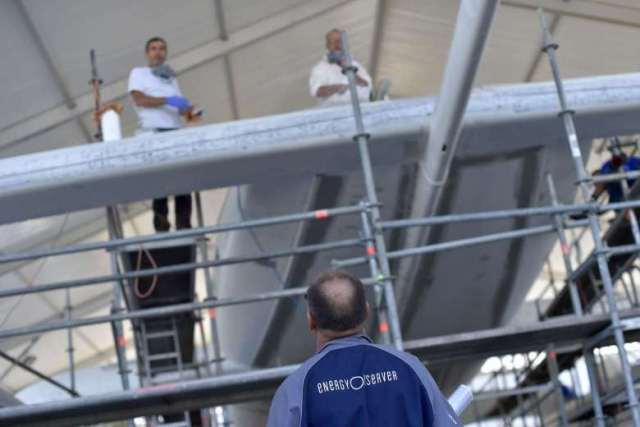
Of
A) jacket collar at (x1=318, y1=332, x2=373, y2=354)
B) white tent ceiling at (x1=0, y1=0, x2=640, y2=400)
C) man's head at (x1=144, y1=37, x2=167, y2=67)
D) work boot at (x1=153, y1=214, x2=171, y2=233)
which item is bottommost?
jacket collar at (x1=318, y1=332, x2=373, y2=354)

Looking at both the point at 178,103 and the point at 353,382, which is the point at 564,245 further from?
the point at 353,382

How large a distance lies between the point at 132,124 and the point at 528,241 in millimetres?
6394

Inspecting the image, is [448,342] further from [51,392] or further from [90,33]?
[51,392]

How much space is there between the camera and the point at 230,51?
11.8 metres

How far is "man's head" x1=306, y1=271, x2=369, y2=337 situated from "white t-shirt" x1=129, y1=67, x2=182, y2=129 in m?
5.31

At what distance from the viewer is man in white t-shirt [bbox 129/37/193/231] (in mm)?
7289

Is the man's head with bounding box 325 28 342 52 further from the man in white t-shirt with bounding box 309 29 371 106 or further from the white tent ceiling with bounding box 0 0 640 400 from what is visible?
the white tent ceiling with bounding box 0 0 640 400

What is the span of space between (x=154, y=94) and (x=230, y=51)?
14.6ft

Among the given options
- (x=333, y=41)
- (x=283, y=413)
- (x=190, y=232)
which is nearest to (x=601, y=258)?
(x=190, y=232)

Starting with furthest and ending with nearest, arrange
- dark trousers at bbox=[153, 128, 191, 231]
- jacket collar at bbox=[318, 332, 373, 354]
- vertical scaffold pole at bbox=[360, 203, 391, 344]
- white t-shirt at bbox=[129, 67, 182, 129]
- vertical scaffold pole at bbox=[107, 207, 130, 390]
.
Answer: white t-shirt at bbox=[129, 67, 182, 129]
dark trousers at bbox=[153, 128, 191, 231]
vertical scaffold pole at bbox=[107, 207, 130, 390]
vertical scaffold pole at bbox=[360, 203, 391, 344]
jacket collar at bbox=[318, 332, 373, 354]

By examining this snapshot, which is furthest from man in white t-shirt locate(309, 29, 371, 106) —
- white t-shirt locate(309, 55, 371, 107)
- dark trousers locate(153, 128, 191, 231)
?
dark trousers locate(153, 128, 191, 231)

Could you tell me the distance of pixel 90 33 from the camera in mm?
10023

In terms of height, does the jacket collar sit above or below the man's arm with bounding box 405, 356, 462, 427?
above

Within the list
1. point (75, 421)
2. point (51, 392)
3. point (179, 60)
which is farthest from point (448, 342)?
point (51, 392)
